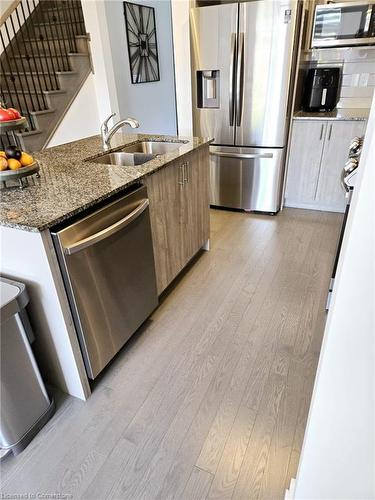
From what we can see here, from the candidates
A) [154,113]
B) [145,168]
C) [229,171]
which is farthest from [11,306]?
[154,113]

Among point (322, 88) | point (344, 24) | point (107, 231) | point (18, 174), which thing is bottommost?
point (107, 231)

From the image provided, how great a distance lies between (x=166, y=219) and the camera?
2.08m

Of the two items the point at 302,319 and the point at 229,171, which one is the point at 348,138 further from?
the point at 302,319

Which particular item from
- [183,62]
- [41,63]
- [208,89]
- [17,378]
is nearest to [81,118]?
[41,63]

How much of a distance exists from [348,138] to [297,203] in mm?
829

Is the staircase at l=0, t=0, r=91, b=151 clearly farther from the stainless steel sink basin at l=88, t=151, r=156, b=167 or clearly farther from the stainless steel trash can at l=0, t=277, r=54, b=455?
the stainless steel trash can at l=0, t=277, r=54, b=455

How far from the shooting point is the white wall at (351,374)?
62cm

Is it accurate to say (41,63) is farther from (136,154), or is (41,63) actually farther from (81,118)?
(136,154)

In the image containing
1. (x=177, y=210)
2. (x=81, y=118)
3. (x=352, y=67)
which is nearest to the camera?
(x=177, y=210)

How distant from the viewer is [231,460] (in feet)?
4.42

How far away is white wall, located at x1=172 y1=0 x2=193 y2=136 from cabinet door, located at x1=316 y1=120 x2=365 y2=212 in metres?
1.43

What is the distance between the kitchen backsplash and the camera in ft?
11.4

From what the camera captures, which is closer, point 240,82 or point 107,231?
point 107,231

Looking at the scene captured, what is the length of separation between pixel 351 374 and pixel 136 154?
2.02m
